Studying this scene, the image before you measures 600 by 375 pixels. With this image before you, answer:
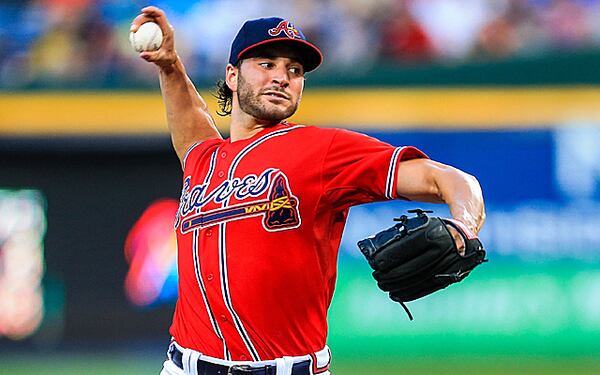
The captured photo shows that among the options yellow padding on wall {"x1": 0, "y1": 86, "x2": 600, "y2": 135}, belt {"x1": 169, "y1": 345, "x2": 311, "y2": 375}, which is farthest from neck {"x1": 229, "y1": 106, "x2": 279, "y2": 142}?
yellow padding on wall {"x1": 0, "y1": 86, "x2": 600, "y2": 135}

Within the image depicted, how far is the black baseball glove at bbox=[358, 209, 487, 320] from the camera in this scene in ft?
9.89

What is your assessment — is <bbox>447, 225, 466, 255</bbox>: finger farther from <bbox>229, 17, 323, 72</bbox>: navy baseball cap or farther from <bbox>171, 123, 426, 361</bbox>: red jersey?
<bbox>229, 17, 323, 72</bbox>: navy baseball cap

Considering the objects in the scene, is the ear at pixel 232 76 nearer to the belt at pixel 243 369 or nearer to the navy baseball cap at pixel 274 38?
the navy baseball cap at pixel 274 38

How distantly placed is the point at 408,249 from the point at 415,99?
251 inches

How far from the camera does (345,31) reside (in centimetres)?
1020

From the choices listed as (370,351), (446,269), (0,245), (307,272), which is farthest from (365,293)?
(446,269)

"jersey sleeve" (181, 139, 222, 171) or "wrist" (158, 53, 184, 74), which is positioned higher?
"wrist" (158, 53, 184, 74)

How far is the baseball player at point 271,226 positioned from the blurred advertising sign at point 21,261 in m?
5.85

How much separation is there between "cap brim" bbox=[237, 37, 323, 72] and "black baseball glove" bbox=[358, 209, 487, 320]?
103 centimetres

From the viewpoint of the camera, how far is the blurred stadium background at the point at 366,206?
29.5 ft

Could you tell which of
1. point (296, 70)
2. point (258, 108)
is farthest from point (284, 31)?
point (258, 108)

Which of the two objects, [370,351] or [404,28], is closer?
[370,351]

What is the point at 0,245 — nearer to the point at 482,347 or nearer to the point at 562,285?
the point at 482,347

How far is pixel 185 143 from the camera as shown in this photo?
456cm
